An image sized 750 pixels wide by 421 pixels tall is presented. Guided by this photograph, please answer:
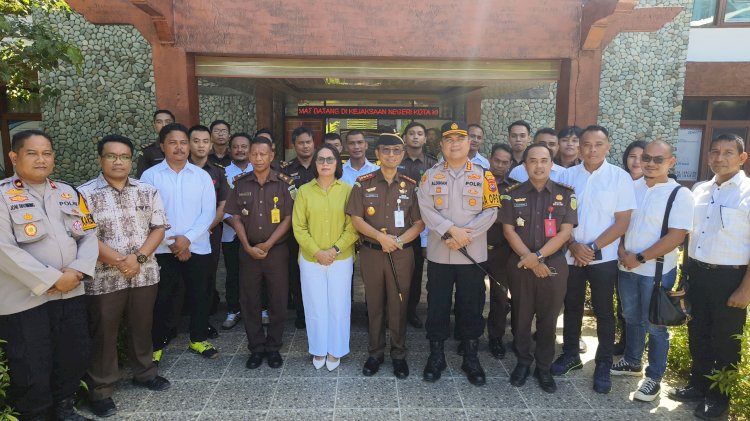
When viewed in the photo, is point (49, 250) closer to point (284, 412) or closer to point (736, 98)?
point (284, 412)

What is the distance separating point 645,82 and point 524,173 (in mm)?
7987

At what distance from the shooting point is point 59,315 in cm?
278

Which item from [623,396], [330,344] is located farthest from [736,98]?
[330,344]

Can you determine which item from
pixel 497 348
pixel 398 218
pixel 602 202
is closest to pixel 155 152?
pixel 398 218

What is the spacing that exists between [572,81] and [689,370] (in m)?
2.89

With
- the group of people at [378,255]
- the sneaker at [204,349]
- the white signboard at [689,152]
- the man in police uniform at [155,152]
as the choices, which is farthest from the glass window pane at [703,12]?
the sneaker at [204,349]

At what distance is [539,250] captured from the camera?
128 inches

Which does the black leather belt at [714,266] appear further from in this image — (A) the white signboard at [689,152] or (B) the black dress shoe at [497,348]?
(A) the white signboard at [689,152]

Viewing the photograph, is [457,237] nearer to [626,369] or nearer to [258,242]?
[258,242]

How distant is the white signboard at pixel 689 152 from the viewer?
1062cm

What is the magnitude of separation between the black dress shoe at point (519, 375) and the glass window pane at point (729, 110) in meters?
10.4

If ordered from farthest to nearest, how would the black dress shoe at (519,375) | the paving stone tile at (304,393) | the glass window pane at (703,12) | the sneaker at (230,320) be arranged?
the glass window pane at (703,12)
the sneaker at (230,320)
the black dress shoe at (519,375)
the paving stone tile at (304,393)

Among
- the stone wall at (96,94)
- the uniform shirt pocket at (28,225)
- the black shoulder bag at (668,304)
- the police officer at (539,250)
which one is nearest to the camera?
the uniform shirt pocket at (28,225)

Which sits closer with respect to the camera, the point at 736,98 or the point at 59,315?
the point at 59,315
